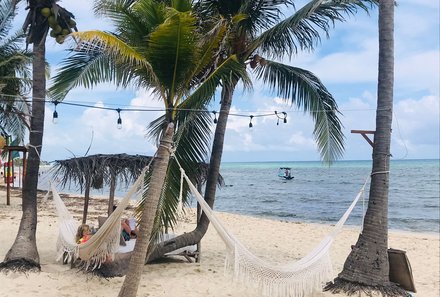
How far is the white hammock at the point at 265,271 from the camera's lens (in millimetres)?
3029

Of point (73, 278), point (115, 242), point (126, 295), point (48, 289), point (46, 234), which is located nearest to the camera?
point (126, 295)

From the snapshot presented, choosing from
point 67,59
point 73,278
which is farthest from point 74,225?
point 67,59

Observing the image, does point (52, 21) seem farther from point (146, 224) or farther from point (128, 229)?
point (128, 229)

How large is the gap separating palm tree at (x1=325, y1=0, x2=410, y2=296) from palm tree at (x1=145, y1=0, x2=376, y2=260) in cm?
47

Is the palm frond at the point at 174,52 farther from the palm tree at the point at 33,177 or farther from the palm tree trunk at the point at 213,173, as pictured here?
the palm tree at the point at 33,177

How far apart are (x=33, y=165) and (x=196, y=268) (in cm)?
196

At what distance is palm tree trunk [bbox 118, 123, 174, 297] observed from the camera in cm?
286

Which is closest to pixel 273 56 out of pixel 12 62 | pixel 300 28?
pixel 300 28

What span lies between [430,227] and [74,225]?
1030 cm

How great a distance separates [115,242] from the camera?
3.40 meters

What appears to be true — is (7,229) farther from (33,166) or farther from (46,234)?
(33,166)

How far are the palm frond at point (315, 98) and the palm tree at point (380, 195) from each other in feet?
1.48

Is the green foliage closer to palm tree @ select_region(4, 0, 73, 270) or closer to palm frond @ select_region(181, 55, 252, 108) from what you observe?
palm frond @ select_region(181, 55, 252, 108)

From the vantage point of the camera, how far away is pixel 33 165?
4.14 metres
